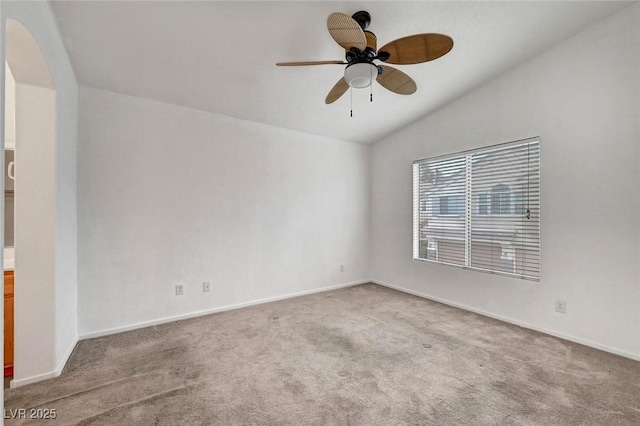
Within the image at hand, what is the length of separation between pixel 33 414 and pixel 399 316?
3189mm

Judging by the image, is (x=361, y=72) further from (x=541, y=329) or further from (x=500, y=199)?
(x=541, y=329)

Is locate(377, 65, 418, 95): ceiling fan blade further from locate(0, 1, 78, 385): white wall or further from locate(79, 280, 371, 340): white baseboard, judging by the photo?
locate(79, 280, 371, 340): white baseboard

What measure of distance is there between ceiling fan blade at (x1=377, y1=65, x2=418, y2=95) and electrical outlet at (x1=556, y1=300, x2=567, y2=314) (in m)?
2.57

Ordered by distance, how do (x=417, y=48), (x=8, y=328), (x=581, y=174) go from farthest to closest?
(x=581, y=174) < (x=8, y=328) < (x=417, y=48)

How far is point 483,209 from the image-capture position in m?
3.49

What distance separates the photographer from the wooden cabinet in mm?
2125

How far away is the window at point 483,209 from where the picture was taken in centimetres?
308

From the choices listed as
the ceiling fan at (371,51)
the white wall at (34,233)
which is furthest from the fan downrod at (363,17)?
the white wall at (34,233)

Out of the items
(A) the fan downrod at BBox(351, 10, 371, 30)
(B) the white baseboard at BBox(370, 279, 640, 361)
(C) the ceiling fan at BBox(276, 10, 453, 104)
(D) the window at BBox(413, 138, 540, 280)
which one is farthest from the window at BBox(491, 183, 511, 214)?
(A) the fan downrod at BBox(351, 10, 371, 30)

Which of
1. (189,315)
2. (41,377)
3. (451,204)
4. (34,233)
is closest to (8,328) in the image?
(41,377)

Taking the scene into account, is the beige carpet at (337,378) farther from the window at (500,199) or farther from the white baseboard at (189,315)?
the window at (500,199)

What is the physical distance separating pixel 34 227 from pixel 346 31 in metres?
2.60

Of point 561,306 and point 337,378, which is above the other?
point 561,306

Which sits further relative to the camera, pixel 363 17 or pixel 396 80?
pixel 396 80
